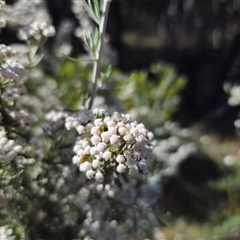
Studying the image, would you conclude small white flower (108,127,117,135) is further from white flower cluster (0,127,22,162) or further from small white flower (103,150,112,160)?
white flower cluster (0,127,22,162)

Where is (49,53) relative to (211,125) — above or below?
above

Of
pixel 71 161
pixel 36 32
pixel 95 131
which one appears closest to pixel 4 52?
pixel 36 32

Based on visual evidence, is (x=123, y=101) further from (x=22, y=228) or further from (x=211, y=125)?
(x=211, y=125)

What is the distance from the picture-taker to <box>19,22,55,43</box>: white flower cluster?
935mm

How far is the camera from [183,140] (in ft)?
7.47

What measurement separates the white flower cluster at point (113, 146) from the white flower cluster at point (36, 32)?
24 cm

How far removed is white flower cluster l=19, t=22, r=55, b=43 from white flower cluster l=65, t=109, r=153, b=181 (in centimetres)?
24

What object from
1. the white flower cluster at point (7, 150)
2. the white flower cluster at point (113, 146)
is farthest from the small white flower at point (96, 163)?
the white flower cluster at point (7, 150)

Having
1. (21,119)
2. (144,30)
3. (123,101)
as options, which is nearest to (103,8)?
(21,119)

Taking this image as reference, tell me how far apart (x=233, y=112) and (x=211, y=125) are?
0.41 metres

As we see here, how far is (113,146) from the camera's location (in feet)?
2.45

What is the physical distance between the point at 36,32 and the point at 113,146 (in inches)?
13.5

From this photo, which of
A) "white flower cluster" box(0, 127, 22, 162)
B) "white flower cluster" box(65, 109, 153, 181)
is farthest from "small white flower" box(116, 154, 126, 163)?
"white flower cluster" box(0, 127, 22, 162)

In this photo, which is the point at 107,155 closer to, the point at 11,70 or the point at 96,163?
the point at 96,163
